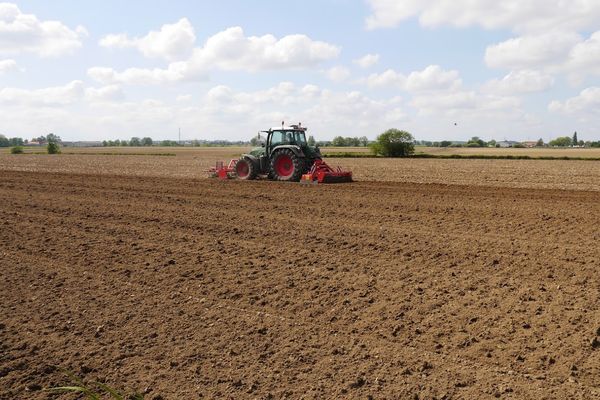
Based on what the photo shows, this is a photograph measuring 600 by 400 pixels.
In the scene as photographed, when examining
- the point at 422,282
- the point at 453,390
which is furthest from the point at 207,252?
the point at 453,390

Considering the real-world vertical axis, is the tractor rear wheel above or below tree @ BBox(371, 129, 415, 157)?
below

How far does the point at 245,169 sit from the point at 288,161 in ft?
6.19

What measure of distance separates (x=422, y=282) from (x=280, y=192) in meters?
8.73

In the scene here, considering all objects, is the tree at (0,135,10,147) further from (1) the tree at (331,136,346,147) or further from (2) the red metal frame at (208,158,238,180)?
(2) the red metal frame at (208,158,238,180)

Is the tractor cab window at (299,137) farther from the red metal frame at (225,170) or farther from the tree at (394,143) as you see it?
the tree at (394,143)

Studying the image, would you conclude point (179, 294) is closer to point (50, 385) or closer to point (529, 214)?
point (50, 385)

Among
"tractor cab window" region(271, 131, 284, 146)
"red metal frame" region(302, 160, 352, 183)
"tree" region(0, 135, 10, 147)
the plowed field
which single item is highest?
"tree" region(0, 135, 10, 147)

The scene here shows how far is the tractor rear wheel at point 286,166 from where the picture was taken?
17.2m

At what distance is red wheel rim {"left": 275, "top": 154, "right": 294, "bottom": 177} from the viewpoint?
17625mm

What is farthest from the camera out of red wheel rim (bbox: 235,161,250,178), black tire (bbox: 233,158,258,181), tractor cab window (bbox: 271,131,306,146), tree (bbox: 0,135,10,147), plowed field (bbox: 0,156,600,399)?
tree (bbox: 0,135,10,147)

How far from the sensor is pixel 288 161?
695 inches

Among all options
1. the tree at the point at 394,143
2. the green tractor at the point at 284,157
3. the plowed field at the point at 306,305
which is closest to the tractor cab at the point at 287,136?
the green tractor at the point at 284,157

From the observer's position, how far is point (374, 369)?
434 cm

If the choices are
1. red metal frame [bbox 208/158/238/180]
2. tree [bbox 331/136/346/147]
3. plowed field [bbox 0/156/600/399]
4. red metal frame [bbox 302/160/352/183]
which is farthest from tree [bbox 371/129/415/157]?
tree [bbox 331/136/346/147]
